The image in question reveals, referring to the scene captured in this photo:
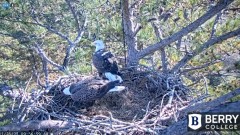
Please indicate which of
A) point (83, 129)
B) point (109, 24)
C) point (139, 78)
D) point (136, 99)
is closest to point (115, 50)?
point (109, 24)

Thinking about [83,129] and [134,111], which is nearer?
[83,129]

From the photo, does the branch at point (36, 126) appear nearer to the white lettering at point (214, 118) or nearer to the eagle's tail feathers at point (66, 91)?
the eagle's tail feathers at point (66, 91)

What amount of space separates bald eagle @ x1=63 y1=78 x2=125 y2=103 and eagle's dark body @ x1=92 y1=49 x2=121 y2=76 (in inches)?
12.2

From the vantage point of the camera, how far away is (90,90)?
377cm

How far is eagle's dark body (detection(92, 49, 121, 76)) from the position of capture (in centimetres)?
424

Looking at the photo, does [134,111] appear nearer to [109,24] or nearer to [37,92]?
[37,92]

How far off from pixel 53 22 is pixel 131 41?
4.60ft

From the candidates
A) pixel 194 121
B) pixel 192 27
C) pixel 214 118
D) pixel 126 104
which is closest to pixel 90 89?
pixel 126 104

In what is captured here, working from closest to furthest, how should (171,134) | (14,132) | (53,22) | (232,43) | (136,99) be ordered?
(171,134)
(14,132)
(136,99)
(232,43)
(53,22)

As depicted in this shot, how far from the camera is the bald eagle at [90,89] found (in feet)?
12.2

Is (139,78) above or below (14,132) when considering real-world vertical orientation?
above

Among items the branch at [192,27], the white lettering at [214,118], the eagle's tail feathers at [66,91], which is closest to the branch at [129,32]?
the branch at [192,27]

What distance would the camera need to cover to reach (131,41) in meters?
4.53

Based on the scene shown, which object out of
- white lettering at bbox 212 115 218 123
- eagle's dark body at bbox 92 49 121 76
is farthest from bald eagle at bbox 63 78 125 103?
white lettering at bbox 212 115 218 123
